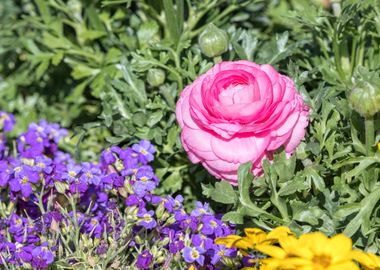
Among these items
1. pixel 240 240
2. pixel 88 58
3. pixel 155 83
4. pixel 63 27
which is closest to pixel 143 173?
pixel 155 83

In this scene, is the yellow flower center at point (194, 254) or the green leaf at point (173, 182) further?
the green leaf at point (173, 182)

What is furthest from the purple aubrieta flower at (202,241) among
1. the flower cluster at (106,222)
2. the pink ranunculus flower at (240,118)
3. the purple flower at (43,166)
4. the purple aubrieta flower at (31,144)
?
the purple aubrieta flower at (31,144)

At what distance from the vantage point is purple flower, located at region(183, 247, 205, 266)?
1.45 meters

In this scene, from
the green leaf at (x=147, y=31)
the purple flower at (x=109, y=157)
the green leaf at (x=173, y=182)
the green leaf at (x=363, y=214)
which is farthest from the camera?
the green leaf at (x=147, y=31)

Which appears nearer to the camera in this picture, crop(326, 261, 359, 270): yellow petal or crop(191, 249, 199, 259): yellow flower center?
crop(326, 261, 359, 270): yellow petal

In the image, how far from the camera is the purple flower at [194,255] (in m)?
1.45

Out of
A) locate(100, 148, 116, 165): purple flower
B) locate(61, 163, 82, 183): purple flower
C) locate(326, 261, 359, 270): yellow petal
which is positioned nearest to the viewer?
locate(326, 261, 359, 270): yellow petal

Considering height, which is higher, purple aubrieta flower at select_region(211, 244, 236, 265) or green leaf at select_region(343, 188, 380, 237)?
green leaf at select_region(343, 188, 380, 237)

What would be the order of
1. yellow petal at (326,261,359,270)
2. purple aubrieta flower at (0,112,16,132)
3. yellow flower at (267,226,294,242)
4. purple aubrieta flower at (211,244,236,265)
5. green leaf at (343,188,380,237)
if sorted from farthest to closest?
purple aubrieta flower at (0,112,16,132) < purple aubrieta flower at (211,244,236,265) < green leaf at (343,188,380,237) < yellow flower at (267,226,294,242) < yellow petal at (326,261,359,270)

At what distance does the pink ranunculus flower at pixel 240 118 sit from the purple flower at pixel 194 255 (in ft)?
0.48

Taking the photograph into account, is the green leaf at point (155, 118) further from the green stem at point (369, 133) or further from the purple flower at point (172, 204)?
the green stem at point (369, 133)

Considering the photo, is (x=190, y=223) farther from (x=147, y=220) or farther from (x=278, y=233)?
(x=278, y=233)

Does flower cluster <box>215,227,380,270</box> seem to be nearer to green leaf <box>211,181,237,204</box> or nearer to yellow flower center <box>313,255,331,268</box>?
yellow flower center <box>313,255,331,268</box>

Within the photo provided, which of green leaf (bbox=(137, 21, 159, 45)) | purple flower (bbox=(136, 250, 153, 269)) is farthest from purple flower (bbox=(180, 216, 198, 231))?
green leaf (bbox=(137, 21, 159, 45))
